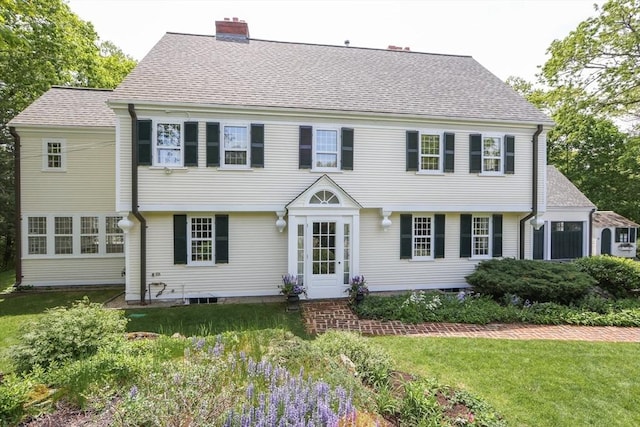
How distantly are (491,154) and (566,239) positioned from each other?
10461mm

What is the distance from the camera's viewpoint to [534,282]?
30.9ft

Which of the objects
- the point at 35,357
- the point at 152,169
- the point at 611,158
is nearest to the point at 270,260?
the point at 152,169

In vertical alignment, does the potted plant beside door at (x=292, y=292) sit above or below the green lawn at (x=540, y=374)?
above

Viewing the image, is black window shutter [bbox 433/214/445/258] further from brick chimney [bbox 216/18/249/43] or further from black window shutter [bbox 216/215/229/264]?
brick chimney [bbox 216/18/249/43]

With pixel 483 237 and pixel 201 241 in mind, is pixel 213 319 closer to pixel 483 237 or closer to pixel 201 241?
pixel 201 241

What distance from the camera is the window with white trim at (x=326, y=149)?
1065 centimetres

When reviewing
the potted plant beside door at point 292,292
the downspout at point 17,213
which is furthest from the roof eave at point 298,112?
the downspout at point 17,213

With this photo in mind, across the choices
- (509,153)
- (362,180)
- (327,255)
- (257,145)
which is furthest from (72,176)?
(509,153)

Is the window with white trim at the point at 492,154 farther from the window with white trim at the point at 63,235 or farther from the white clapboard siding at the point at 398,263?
the window with white trim at the point at 63,235

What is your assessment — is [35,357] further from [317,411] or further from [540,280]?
[540,280]

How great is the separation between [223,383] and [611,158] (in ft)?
112

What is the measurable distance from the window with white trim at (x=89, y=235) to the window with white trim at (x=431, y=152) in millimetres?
12452

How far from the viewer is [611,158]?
26.4m

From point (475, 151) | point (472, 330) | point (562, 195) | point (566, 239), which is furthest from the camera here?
point (562, 195)
